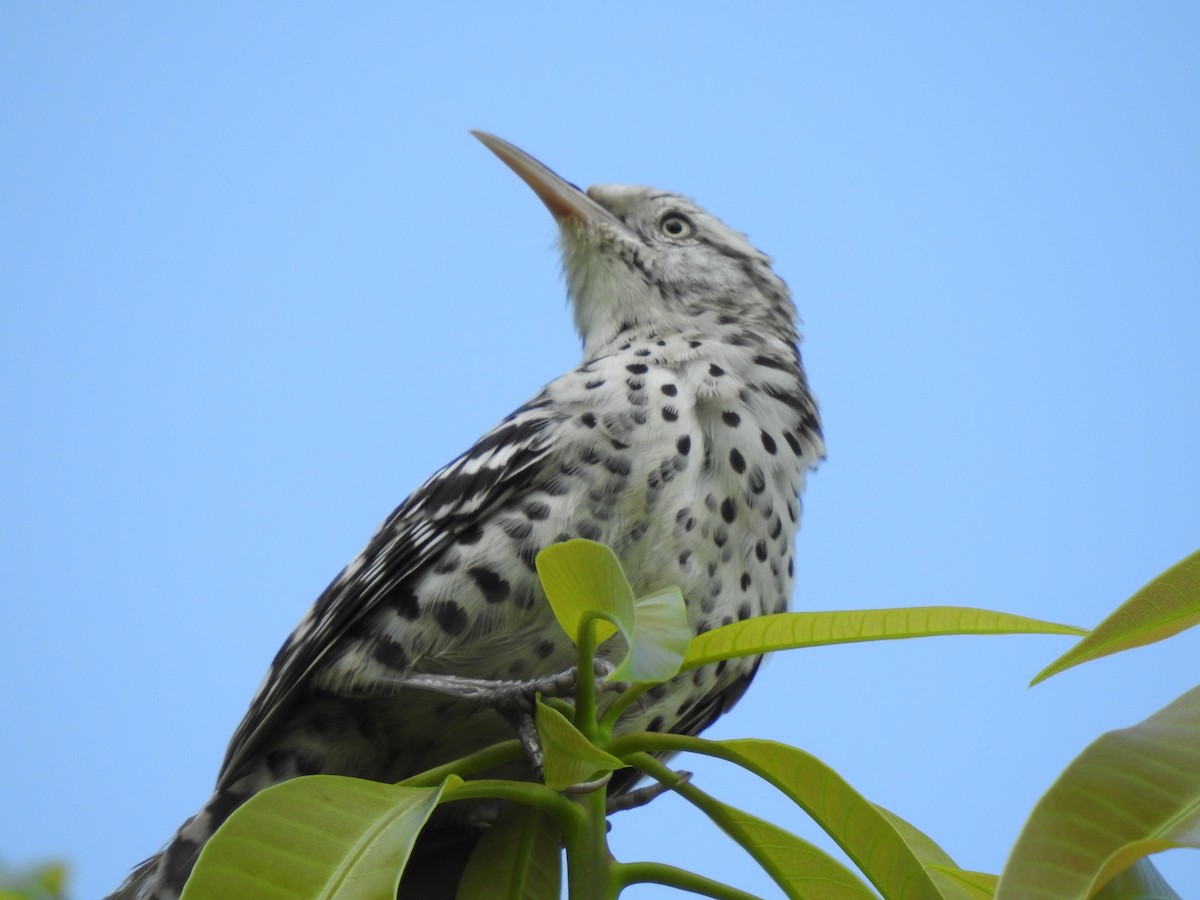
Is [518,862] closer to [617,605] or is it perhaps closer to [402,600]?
[617,605]

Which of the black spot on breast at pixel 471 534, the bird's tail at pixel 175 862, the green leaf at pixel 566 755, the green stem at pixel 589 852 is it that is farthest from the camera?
the black spot on breast at pixel 471 534

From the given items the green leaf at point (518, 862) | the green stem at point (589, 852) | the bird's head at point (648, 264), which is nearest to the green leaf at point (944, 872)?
the green stem at point (589, 852)

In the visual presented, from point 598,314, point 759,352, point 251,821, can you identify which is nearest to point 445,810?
point 251,821

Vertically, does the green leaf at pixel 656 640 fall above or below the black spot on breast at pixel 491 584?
below

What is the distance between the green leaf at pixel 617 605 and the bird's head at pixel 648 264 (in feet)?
7.44

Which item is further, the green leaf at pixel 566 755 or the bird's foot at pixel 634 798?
the bird's foot at pixel 634 798

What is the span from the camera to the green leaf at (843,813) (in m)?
1.91

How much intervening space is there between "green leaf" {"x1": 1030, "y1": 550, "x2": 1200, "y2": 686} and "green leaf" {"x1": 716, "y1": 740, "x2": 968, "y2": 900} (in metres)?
0.32

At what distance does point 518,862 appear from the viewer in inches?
91.3

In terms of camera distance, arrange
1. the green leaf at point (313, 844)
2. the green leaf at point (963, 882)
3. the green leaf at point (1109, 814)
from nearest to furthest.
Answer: the green leaf at point (1109, 814) → the green leaf at point (313, 844) → the green leaf at point (963, 882)

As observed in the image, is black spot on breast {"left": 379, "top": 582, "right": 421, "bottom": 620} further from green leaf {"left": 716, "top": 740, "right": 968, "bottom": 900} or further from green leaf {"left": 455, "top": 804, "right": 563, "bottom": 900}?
green leaf {"left": 716, "top": 740, "right": 968, "bottom": 900}

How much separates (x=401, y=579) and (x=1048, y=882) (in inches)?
76.4

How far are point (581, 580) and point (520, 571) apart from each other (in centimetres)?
122

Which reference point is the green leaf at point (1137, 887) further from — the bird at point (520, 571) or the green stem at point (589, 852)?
the bird at point (520, 571)
